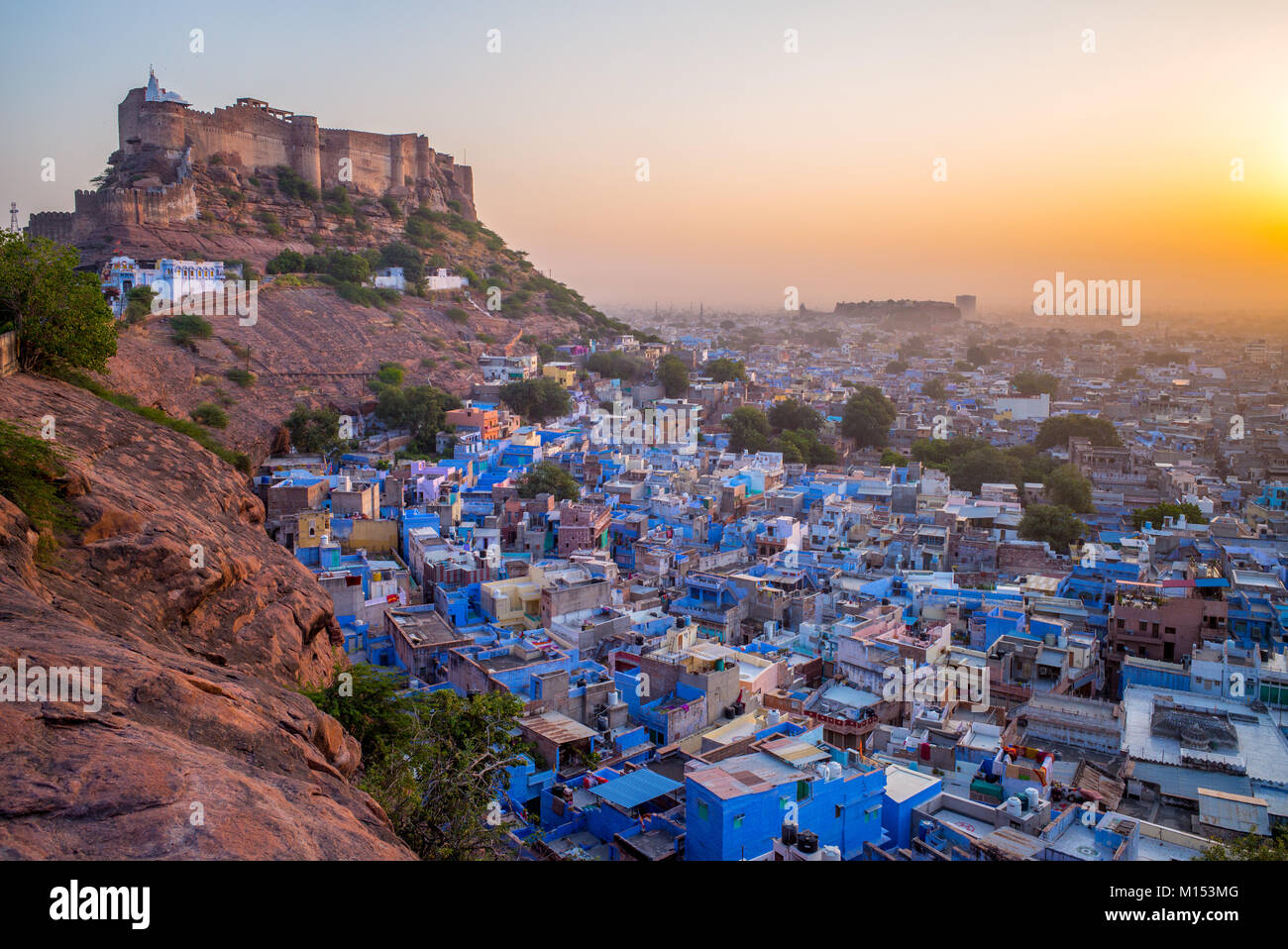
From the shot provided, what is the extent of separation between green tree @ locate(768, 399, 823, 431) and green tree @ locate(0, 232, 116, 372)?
66.1ft

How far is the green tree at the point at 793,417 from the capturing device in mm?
25844

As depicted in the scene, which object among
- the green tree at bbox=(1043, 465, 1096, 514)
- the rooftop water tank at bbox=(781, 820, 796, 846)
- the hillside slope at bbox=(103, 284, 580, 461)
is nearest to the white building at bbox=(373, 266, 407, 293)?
the hillside slope at bbox=(103, 284, 580, 461)

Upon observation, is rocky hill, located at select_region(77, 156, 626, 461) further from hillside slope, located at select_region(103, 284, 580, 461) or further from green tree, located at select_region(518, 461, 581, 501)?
green tree, located at select_region(518, 461, 581, 501)

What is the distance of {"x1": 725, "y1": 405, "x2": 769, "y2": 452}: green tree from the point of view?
23844mm

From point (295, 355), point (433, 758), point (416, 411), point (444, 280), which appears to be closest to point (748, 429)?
point (416, 411)

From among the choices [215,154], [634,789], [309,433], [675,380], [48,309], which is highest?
[215,154]

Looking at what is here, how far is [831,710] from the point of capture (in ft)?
29.2

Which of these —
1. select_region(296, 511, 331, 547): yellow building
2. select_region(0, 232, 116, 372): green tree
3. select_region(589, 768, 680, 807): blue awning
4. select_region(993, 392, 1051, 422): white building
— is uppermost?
select_region(0, 232, 116, 372): green tree

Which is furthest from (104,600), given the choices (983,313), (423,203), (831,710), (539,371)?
(983,313)

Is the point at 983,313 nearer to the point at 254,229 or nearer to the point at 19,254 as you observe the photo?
the point at 254,229

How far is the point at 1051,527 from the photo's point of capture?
51.4ft

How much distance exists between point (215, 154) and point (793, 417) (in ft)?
61.5

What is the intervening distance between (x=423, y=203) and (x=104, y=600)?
107 ft

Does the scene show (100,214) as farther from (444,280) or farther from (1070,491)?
(1070,491)
